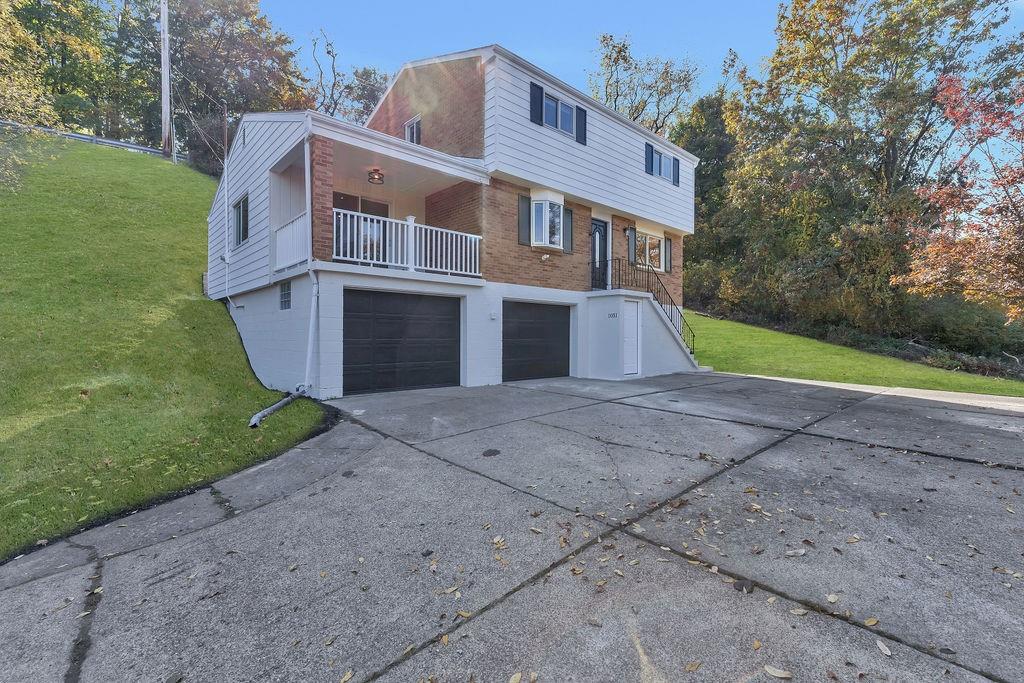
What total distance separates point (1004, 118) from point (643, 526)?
41.8 ft

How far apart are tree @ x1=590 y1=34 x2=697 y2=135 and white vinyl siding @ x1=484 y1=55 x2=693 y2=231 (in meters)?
13.9

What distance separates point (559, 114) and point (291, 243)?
736cm

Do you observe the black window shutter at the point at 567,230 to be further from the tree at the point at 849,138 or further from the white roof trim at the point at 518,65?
the tree at the point at 849,138

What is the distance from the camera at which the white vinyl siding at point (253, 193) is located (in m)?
9.72

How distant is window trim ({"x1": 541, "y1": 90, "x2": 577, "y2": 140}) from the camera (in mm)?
11453

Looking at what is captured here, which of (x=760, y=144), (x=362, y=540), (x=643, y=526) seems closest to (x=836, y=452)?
(x=643, y=526)

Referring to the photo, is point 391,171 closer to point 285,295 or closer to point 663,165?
point 285,295

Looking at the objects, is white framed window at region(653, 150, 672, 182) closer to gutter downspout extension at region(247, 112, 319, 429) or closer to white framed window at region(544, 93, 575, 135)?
white framed window at region(544, 93, 575, 135)

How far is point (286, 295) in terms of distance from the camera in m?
9.41

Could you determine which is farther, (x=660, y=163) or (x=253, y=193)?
(x=660, y=163)

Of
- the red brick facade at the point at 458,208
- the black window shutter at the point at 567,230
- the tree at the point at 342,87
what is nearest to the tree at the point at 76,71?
the tree at the point at 342,87

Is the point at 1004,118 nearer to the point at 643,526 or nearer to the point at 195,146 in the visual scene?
the point at 643,526

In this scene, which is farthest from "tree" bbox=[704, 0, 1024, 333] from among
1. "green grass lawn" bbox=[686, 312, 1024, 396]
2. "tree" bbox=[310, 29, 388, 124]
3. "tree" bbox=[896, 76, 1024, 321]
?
"tree" bbox=[310, 29, 388, 124]

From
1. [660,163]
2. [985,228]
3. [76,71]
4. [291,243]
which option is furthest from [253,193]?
[76,71]
